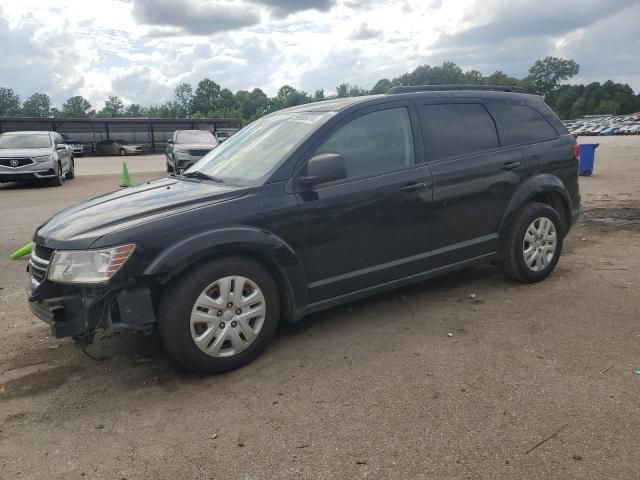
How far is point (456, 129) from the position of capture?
4.59 meters

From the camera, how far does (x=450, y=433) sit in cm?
273

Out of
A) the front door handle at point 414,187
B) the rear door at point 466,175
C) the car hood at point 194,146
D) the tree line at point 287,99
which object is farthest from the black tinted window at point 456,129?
the tree line at point 287,99

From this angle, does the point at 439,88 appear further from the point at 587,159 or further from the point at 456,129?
the point at 587,159

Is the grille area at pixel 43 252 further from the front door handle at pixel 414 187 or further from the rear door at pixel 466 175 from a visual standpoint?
the rear door at pixel 466 175

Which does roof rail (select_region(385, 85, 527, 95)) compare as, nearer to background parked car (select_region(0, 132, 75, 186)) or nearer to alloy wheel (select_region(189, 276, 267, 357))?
alloy wheel (select_region(189, 276, 267, 357))

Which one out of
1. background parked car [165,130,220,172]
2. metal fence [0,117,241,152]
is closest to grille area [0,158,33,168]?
background parked car [165,130,220,172]

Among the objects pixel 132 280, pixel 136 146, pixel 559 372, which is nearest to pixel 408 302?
pixel 559 372

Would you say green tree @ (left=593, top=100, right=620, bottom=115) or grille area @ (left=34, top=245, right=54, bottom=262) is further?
green tree @ (left=593, top=100, right=620, bottom=115)

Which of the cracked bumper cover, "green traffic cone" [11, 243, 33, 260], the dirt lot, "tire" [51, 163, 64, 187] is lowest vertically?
the dirt lot

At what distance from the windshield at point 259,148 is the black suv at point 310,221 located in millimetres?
18

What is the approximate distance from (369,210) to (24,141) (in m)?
14.3

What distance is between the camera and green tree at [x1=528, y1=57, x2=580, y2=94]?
14275 centimetres

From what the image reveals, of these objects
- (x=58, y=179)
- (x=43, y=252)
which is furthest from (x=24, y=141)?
(x=43, y=252)

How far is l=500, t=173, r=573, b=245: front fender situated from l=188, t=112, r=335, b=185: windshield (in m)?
1.95
